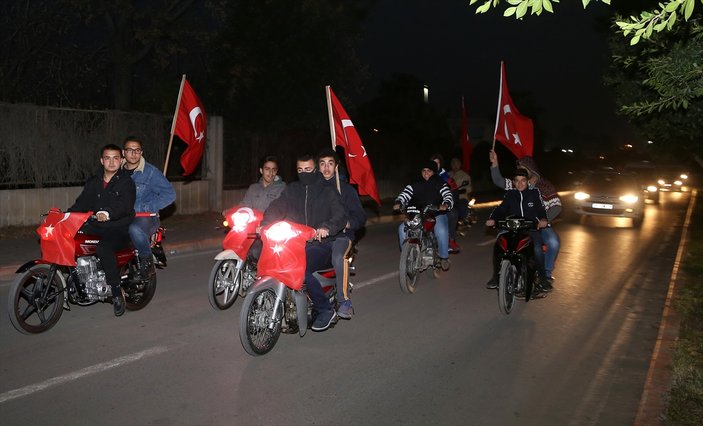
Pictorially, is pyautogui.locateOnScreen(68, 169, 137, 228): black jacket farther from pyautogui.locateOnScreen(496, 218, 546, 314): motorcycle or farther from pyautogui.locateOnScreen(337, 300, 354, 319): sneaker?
pyautogui.locateOnScreen(496, 218, 546, 314): motorcycle

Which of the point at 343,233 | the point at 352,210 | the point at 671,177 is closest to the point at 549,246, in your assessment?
the point at 352,210

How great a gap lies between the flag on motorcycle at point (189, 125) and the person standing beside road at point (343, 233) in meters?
4.53

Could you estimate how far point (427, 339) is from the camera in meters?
7.79

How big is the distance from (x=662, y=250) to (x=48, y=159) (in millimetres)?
13384

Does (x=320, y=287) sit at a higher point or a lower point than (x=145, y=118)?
lower

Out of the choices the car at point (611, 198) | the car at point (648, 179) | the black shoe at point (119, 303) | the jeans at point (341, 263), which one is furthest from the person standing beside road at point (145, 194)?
the car at point (648, 179)

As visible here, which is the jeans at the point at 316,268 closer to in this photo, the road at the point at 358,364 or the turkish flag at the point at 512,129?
the road at the point at 358,364

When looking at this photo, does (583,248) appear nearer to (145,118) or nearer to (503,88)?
(503,88)

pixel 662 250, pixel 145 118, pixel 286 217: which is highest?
pixel 145 118

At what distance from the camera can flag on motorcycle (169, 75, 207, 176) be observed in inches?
468

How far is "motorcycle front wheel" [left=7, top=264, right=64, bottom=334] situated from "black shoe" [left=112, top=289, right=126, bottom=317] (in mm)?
552

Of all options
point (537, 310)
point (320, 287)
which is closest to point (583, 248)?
point (537, 310)

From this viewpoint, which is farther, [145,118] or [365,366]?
[145,118]

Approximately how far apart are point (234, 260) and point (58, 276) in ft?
7.28
